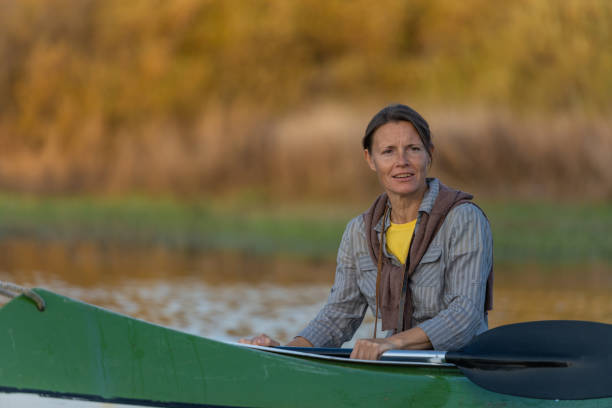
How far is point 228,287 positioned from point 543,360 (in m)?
7.71

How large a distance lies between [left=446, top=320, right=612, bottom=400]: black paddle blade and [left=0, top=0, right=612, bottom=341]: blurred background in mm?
8625

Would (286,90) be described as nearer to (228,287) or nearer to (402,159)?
(228,287)

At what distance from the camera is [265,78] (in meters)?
20.4

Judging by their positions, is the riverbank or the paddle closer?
the paddle

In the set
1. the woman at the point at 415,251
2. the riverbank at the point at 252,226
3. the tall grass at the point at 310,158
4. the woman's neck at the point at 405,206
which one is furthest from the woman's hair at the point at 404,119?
the tall grass at the point at 310,158

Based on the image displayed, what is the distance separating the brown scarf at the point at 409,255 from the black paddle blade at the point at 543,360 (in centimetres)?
23

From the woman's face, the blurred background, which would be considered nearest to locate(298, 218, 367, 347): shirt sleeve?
the woman's face

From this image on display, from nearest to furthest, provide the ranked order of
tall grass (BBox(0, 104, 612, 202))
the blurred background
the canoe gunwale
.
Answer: the canoe gunwale, the blurred background, tall grass (BBox(0, 104, 612, 202))

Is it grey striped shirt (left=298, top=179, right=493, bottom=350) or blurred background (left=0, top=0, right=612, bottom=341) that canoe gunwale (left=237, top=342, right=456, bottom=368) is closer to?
grey striped shirt (left=298, top=179, right=493, bottom=350)

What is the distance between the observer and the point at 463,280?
3387 millimetres

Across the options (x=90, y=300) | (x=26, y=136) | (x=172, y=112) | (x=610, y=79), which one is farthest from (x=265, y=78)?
(x=90, y=300)

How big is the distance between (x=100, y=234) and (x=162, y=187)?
212 cm

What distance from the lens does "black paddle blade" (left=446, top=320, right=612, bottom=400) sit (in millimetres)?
3301

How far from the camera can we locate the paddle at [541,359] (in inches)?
130
